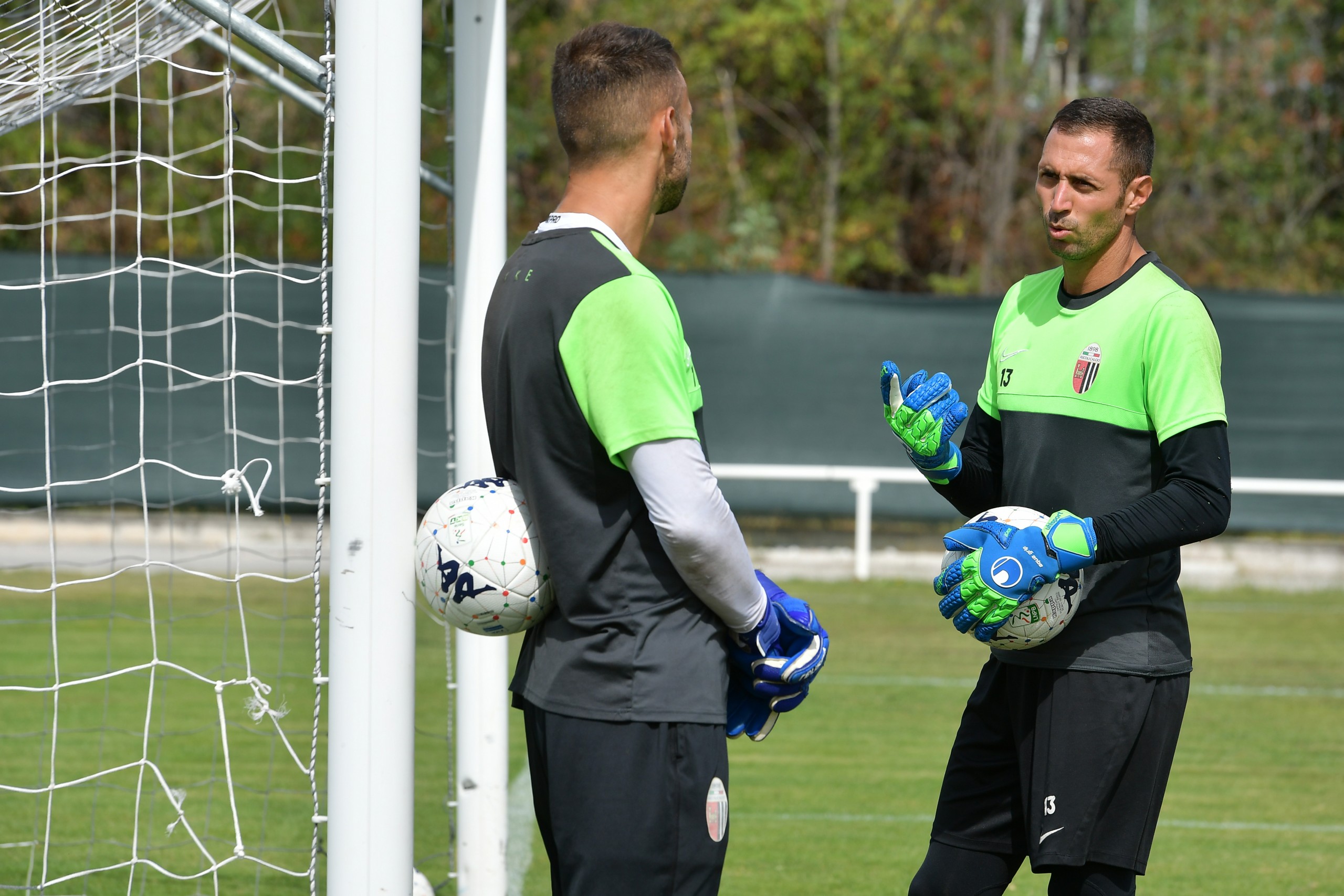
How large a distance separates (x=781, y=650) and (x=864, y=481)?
25.5ft

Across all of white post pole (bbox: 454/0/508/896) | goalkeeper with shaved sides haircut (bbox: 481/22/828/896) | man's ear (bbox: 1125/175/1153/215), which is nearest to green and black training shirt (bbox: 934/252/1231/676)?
man's ear (bbox: 1125/175/1153/215)

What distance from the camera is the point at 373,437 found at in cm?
266

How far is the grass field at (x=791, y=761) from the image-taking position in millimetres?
4586

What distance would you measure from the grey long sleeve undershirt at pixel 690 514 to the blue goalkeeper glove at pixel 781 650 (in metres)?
0.16

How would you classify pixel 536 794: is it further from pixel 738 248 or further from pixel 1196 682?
pixel 738 248

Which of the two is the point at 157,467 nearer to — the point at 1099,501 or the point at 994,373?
the point at 994,373

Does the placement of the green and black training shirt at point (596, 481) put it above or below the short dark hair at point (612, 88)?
below

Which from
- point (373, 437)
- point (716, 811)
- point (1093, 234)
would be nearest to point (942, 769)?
point (1093, 234)

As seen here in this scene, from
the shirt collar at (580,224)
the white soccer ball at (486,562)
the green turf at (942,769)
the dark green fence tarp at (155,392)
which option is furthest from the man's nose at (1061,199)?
the dark green fence tarp at (155,392)

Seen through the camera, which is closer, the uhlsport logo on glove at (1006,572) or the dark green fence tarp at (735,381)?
the uhlsport logo on glove at (1006,572)

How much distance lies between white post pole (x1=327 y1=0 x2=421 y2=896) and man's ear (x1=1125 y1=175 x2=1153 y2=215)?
151 cm

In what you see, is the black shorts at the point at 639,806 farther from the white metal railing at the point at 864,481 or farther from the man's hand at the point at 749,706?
the white metal railing at the point at 864,481

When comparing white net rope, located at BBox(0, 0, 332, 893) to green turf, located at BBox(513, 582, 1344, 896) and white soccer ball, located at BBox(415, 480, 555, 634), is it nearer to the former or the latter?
white soccer ball, located at BBox(415, 480, 555, 634)

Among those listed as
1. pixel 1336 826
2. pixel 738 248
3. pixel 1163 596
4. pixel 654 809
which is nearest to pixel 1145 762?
pixel 1163 596
